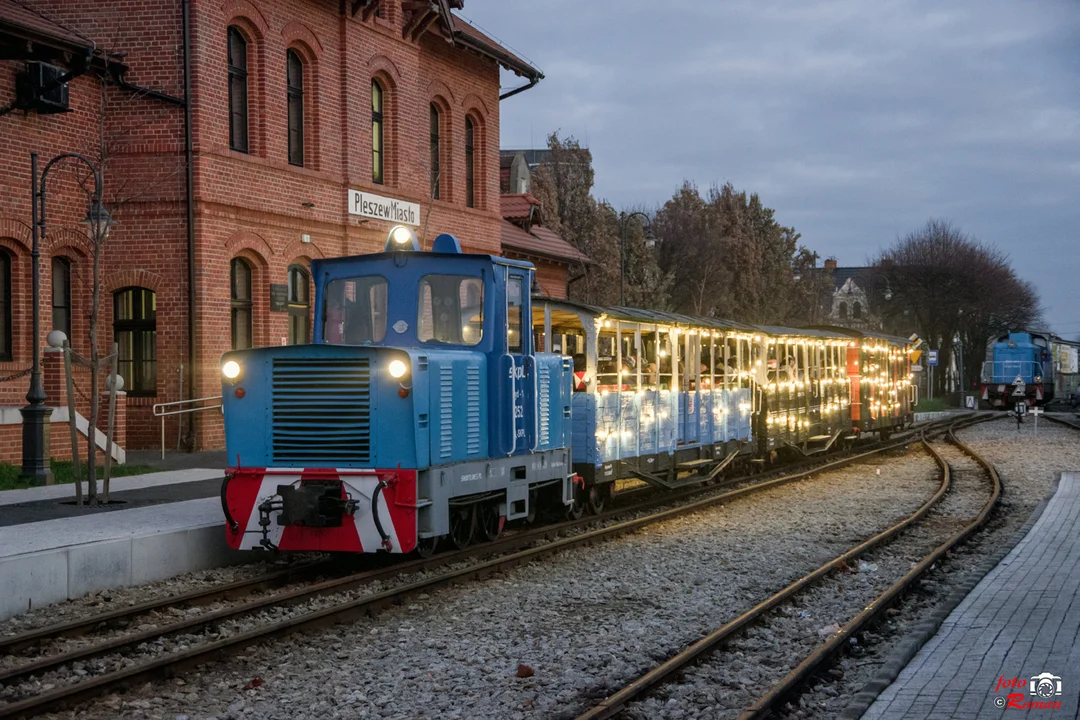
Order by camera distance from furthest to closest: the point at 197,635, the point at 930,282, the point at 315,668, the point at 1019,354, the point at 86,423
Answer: the point at 930,282
the point at 1019,354
the point at 86,423
the point at 197,635
the point at 315,668

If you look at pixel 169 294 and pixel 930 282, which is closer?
pixel 169 294

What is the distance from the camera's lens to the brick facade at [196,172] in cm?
1875

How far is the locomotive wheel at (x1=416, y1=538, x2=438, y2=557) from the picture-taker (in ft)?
37.7

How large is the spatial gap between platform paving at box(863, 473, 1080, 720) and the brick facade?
536 inches

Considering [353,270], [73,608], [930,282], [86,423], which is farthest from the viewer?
[930,282]

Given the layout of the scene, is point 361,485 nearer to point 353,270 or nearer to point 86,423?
point 353,270

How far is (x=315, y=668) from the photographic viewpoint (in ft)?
25.7

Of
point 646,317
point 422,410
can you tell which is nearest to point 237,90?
point 646,317

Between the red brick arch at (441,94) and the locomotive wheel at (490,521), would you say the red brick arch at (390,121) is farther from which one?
the locomotive wheel at (490,521)

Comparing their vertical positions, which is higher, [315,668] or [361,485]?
[361,485]

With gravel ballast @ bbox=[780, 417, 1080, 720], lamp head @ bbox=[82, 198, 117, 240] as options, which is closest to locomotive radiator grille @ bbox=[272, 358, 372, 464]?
gravel ballast @ bbox=[780, 417, 1080, 720]

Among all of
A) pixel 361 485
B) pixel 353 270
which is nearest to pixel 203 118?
pixel 353 270

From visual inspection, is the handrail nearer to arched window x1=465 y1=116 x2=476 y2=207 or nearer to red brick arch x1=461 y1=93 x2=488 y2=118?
arched window x1=465 y1=116 x2=476 y2=207

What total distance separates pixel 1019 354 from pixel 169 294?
4378 centimetres
